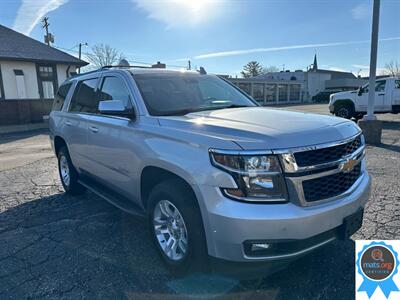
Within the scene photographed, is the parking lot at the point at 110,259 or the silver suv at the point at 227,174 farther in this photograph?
the parking lot at the point at 110,259

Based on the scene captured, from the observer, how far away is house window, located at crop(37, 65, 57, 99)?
65.7ft

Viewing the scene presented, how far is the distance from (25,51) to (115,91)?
19.1m

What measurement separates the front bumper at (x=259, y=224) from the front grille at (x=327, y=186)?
7 cm

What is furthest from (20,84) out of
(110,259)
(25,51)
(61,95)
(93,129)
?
(110,259)

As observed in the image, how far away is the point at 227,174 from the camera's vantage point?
7.64ft

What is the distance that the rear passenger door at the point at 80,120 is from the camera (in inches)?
178

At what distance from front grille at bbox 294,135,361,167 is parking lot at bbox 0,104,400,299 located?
1.15 m

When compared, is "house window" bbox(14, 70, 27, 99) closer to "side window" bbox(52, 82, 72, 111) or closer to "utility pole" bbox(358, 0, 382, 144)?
"side window" bbox(52, 82, 72, 111)

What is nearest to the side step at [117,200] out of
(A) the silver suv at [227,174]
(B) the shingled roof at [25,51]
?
(A) the silver suv at [227,174]

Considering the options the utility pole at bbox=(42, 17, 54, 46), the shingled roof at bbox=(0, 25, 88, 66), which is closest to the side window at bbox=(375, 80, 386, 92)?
the shingled roof at bbox=(0, 25, 88, 66)

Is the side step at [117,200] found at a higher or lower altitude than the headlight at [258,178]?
lower

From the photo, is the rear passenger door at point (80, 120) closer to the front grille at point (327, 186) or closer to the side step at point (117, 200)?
the side step at point (117, 200)

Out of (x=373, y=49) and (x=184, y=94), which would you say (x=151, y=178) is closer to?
(x=184, y=94)

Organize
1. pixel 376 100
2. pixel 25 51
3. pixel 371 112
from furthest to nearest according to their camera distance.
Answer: pixel 25 51 < pixel 376 100 < pixel 371 112
